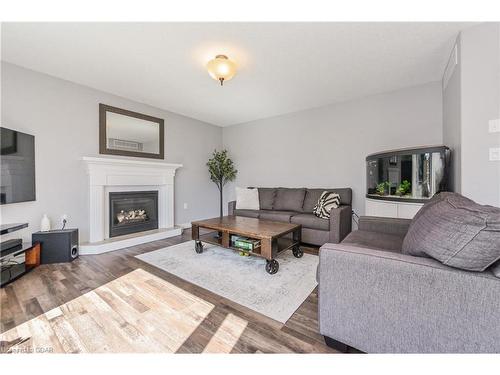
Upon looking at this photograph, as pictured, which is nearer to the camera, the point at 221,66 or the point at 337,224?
the point at 221,66

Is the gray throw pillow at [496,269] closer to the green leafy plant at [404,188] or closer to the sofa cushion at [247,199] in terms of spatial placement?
the green leafy plant at [404,188]

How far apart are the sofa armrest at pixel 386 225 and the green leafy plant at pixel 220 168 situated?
3.36 metres

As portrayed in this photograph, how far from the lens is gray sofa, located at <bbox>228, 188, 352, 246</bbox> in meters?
3.01

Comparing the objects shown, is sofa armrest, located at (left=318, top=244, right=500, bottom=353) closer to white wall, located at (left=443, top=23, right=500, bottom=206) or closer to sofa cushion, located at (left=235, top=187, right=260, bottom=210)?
white wall, located at (left=443, top=23, right=500, bottom=206)

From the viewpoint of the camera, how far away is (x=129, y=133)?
3.61 metres

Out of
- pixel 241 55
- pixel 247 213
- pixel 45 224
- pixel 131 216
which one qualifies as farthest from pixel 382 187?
pixel 45 224

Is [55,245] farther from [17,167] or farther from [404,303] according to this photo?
[404,303]

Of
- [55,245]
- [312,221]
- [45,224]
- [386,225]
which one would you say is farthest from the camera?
[312,221]

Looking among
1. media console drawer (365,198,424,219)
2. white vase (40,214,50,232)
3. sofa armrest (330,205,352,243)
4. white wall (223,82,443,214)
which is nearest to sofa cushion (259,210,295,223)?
sofa armrest (330,205,352,243)

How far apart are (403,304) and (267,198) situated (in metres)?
3.23

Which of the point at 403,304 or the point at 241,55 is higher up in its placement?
the point at 241,55

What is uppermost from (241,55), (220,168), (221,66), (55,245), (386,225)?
(241,55)

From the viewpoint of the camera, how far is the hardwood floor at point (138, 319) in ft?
4.13

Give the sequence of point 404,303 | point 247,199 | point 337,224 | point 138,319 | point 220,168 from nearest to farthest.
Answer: point 404,303
point 138,319
point 337,224
point 247,199
point 220,168
